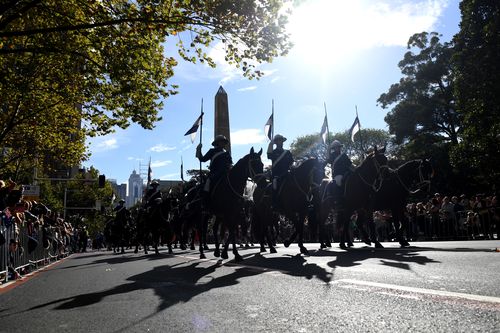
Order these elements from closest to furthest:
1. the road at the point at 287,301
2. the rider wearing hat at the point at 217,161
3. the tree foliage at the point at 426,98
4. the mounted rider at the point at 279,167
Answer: the road at the point at 287,301
the rider wearing hat at the point at 217,161
the mounted rider at the point at 279,167
the tree foliage at the point at 426,98

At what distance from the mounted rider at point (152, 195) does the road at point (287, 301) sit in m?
10.4

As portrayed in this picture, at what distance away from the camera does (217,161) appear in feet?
39.2

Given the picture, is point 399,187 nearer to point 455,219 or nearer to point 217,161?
point 217,161

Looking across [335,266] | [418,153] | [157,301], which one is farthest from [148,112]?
[418,153]

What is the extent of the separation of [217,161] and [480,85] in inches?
931

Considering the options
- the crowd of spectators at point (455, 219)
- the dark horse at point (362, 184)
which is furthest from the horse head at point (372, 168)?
the crowd of spectators at point (455, 219)

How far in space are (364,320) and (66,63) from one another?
1696 centimetres

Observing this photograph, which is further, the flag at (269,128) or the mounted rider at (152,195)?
the flag at (269,128)

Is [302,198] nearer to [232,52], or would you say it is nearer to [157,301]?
[232,52]

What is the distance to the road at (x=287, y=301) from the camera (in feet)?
12.4

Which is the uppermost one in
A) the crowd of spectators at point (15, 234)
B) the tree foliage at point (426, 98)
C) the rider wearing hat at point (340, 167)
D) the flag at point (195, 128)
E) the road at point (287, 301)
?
the tree foliage at point (426, 98)

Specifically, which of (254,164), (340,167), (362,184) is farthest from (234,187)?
(362,184)

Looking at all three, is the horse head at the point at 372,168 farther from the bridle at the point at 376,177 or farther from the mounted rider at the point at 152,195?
the mounted rider at the point at 152,195

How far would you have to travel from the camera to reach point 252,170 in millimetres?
11617
